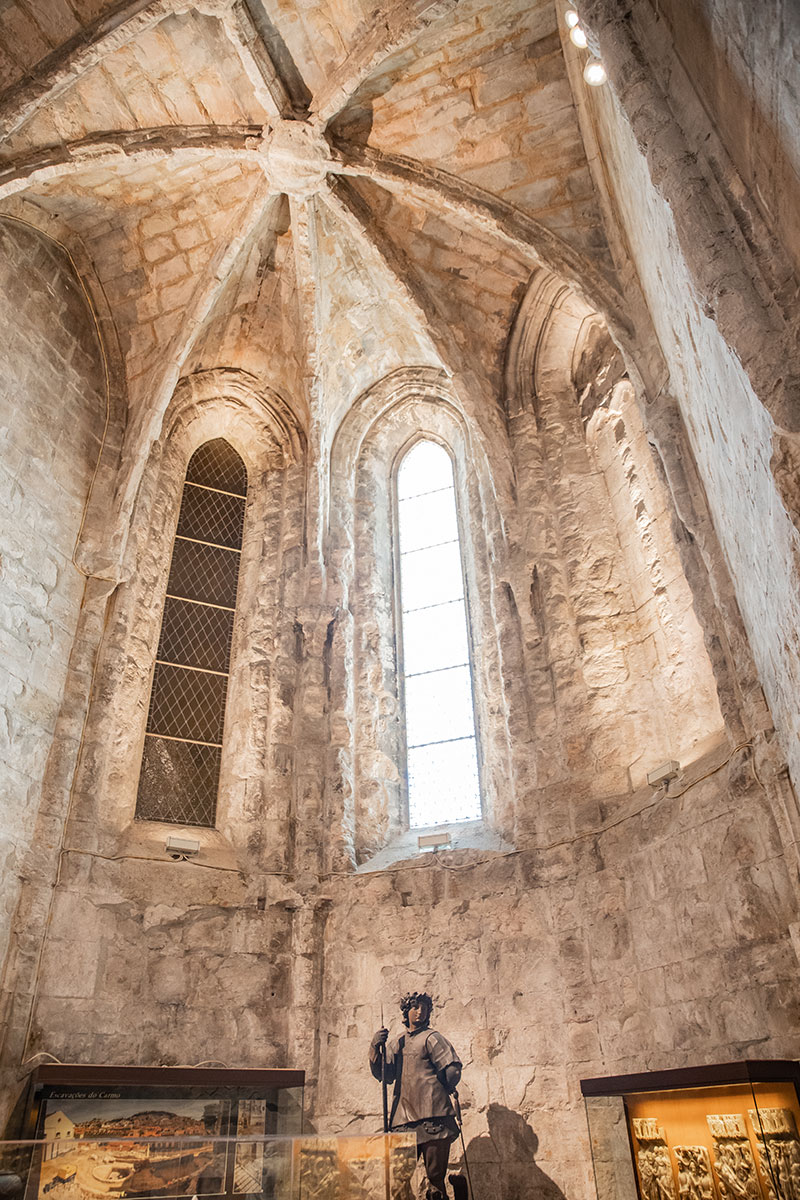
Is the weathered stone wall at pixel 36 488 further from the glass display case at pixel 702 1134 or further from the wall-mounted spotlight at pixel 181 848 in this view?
the glass display case at pixel 702 1134

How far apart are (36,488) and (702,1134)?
6.63m

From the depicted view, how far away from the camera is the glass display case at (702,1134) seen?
387 cm

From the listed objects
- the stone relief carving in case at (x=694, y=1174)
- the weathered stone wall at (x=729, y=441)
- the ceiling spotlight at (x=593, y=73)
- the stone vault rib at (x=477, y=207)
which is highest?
the stone vault rib at (x=477, y=207)

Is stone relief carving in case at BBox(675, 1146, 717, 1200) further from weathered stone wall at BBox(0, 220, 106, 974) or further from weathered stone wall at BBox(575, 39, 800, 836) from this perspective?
weathered stone wall at BBox(0, 220, 106, 974)

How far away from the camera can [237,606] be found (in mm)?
9148

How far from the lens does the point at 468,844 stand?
24.5 feet

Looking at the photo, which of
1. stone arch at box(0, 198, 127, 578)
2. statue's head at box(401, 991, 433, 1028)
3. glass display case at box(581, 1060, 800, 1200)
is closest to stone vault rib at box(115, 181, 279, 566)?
stone arch at box(0, 198, 127, 578)

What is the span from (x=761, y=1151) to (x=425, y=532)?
683cm

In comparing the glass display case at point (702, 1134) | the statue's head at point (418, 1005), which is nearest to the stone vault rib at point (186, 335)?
the statue's head at point (418, 1005)

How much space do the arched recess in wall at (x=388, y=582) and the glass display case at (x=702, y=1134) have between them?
9.94 feet

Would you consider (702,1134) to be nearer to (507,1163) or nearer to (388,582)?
(507,1163)

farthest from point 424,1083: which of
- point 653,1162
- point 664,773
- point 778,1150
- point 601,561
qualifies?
point 601,561

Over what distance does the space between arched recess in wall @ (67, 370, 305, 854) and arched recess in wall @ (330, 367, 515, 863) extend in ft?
2.04

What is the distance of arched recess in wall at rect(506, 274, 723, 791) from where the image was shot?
675 centimetres
